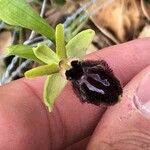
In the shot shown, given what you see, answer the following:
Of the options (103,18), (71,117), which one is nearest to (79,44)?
(71,117)

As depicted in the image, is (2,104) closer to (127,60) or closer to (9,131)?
(9,131)

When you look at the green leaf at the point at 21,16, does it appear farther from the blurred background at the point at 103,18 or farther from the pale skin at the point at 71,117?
the blurred background at the point at 103,18

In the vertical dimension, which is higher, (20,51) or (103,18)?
(20,51)

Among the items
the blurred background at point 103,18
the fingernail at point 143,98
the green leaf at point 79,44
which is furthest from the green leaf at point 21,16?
the blurred background at point 103,18

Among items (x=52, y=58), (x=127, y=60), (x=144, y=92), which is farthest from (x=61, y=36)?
(x=127, y=60)

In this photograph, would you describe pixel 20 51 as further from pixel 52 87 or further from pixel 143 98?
pixel 143 98

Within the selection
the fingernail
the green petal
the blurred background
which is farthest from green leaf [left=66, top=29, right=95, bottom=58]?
the blurred background
